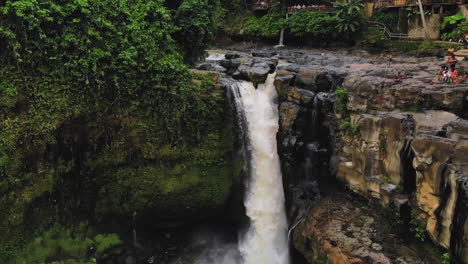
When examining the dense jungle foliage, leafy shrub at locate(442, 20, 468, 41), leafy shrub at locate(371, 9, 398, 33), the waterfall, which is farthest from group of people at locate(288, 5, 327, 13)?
the waterfall

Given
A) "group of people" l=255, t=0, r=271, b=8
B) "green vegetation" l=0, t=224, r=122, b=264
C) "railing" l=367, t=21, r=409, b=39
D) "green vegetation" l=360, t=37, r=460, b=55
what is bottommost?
"green vegetation" l=0, t=224, r=122, b=264

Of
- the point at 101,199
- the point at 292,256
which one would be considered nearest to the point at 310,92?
the point at 292,256

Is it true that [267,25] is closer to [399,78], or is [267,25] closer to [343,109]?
[399,78]

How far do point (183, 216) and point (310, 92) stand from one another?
21.0 feet

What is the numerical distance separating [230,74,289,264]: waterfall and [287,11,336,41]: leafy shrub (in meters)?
11.7

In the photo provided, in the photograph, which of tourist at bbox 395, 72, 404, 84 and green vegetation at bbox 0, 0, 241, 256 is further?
tourist at bbox 395, 72, 404, 84

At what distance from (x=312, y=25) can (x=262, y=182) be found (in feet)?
47.0

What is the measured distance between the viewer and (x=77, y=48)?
10.5m

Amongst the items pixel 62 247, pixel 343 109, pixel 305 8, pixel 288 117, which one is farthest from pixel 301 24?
pixel 62 247

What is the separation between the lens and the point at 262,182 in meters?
13.0

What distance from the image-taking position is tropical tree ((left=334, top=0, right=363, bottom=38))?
21.9 meters

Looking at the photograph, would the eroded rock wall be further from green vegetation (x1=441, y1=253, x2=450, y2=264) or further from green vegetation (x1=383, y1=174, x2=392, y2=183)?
green vegetation (x1=441, y1=253, x2=450, y2=264)

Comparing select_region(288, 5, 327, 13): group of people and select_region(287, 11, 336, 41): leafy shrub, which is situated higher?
select_region(288, 5, 327, 13): group of people

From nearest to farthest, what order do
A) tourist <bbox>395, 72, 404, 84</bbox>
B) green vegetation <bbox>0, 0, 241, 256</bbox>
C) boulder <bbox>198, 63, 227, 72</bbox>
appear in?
green vegetation <bbox>0, 0, 241, 256</bbox>, tourist <bbox>395, 72, 404, 84</bbox>, boulder <bbox>198, 63, 227, 72</bbox>
